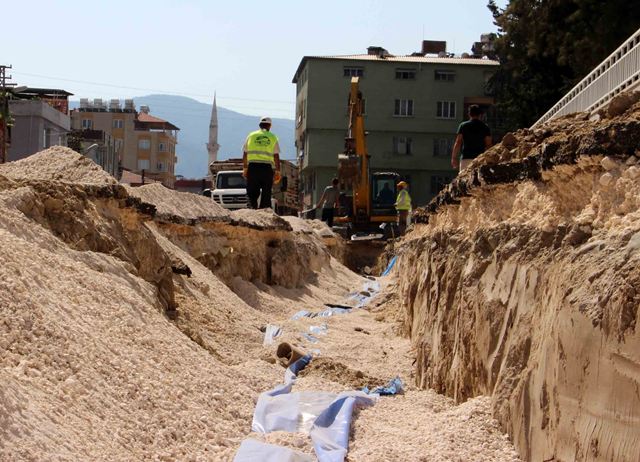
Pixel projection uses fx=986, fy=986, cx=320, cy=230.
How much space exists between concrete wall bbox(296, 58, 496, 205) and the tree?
11.2m

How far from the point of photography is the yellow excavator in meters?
33.6

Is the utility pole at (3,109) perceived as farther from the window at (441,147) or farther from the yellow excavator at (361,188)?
the window at (441,147)

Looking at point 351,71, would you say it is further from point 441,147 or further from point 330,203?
point 330,203

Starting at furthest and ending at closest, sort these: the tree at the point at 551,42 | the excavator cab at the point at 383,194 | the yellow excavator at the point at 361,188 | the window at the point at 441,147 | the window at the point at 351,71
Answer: the window at the point at 441,147, the window at the point at 351,71, the excavator cab at the point at 383,194, the yellow excavator at the point at 361,188, the tree at the point at 551,42

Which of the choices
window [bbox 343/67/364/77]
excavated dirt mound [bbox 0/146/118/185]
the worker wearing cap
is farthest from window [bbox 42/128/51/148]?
excavated dirt mound [bbox 0/146/118/185]

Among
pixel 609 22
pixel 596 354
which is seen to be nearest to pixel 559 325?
pixel 596 354

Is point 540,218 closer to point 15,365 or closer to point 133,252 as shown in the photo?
point 15,365

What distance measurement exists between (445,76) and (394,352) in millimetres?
49512

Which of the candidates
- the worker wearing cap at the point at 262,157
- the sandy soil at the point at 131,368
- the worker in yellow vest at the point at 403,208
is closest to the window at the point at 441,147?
the worker in yellow vest at the point at 403,208

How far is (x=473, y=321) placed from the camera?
757 cm

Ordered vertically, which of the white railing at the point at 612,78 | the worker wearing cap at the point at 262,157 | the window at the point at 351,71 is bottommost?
the worker wearing cap at the point at 262,157

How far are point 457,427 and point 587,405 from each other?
1608 millimetres

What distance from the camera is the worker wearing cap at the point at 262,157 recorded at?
56.9 ft

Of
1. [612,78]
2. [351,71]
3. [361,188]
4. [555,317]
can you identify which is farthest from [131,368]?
[351,71]
